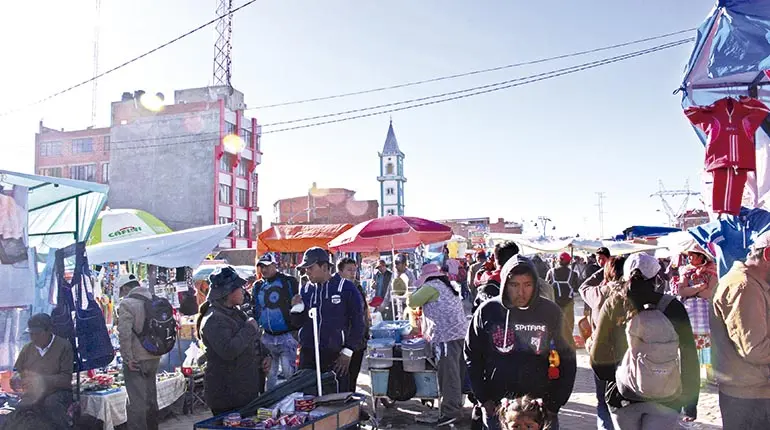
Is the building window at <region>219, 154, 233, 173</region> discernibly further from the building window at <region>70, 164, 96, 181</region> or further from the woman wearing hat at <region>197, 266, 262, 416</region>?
the woman wearing hat at <region>197, 266, 262, 416</region>

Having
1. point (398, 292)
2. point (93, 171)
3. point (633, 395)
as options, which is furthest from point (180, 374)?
point (93, 171)

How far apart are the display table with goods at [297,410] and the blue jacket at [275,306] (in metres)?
2.14

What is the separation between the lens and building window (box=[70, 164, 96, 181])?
51.7m

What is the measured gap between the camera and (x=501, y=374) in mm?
3688

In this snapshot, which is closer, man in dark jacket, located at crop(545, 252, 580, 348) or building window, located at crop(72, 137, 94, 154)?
man in dark jacket, located at crop(545, 252, 580, 348)

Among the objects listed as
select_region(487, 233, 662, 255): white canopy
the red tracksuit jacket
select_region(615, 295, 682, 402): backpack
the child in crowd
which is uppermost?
the red tracksuit jacket

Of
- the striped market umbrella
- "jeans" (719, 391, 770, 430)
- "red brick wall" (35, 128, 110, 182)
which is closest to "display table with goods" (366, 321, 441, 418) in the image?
"jeans" (719, 391, 770, 430)

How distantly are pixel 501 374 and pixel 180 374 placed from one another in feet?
19.2

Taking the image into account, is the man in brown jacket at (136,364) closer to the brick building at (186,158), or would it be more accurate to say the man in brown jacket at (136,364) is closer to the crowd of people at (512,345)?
the crowd of people at (512,345)

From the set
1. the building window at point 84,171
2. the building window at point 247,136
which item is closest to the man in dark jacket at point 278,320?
the building window at point 247,136

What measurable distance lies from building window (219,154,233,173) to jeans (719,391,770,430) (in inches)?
1797

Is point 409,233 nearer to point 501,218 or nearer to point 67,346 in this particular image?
point 67,346

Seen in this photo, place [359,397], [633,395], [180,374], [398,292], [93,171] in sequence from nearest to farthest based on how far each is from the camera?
[633,395]
[359,397]
[180,374]
[398,292]
[93,171]

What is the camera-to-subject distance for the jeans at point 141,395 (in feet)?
20.5
